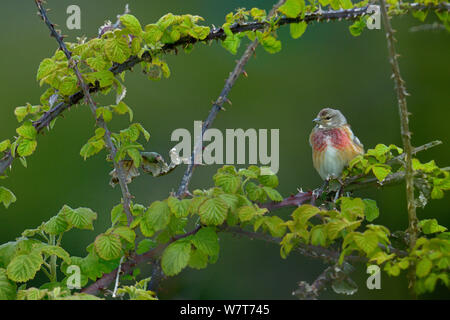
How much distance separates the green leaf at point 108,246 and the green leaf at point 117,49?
42cm

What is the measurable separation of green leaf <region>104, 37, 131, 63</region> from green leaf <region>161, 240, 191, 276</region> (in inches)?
18.0

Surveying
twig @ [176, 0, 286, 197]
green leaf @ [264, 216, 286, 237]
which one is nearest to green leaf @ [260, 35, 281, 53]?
twig @ [176, 0, 286, 197]

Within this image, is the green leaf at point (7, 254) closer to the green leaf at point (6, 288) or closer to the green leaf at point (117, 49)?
the green leaf at point (6, 288)

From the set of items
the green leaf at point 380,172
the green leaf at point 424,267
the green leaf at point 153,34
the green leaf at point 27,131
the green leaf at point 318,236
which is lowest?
the green leaf at point 424,267

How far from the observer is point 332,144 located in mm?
1995

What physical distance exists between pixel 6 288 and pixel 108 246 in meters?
0.24

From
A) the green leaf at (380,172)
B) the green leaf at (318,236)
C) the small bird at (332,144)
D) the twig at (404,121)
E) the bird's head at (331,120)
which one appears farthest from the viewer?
the bird's head at (331,120)

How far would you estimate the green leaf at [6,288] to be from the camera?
52.4 inches

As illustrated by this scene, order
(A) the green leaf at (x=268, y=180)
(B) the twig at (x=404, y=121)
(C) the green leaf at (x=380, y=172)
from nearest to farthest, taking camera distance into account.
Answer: (B) the twig at (x=404, y=121), (C) the green leaf at (x=380, y=172), (A) the green leaf at (x=268, y=180)

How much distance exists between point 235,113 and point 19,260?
2.61m

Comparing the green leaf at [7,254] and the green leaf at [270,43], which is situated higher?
the green leaf at [270,43]

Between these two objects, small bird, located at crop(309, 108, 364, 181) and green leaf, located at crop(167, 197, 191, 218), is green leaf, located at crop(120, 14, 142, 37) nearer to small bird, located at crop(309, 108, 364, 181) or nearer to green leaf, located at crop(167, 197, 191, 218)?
green leaf, located at crop(167, 197, 191, 218)

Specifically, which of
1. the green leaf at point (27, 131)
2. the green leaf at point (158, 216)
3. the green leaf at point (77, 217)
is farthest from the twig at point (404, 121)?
the green leaf at point (27, 131)

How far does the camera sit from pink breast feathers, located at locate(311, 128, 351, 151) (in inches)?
78.2
